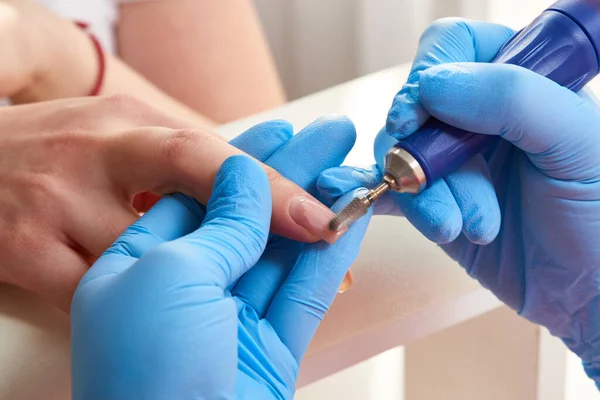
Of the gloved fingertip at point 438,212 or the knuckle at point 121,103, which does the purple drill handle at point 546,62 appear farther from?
the knuckle at point 121,103

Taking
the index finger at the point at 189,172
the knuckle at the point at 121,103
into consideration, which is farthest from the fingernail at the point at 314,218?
the knuckle at the point at 121,103

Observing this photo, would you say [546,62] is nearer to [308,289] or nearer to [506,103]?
[506,103]

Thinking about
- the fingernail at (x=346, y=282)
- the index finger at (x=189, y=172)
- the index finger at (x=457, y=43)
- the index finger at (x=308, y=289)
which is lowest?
the fingernail at (x=346, y=282)

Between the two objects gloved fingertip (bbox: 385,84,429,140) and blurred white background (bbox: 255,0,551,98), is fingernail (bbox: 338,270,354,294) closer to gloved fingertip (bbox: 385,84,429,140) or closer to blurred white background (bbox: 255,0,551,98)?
gloved fingertip (bbox: 385,84,429,140)

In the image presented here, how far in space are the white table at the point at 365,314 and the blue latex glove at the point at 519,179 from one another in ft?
0.09

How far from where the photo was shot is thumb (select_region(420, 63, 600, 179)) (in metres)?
0.43

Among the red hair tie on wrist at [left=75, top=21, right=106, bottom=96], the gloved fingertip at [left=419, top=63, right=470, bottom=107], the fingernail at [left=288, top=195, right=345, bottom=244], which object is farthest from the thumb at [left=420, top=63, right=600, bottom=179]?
the red hair tie on wrist at [left=75, top=21, right=106, bottom=96]

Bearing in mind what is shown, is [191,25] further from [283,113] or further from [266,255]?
[266,255]

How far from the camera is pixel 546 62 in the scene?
44cm

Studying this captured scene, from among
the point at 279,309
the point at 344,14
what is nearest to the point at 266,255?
the point at 279,309

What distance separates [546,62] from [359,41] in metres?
0.91

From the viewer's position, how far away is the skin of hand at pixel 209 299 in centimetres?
35

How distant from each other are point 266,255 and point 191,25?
67 cm

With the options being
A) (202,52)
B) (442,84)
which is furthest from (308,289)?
(202,52)
